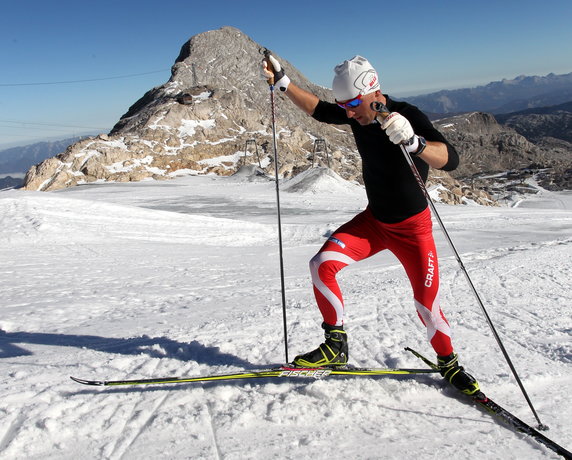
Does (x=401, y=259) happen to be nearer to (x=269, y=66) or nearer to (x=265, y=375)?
(x=265, y=375)

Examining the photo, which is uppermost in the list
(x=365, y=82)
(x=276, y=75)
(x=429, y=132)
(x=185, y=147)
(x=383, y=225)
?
(x=185, y=147)

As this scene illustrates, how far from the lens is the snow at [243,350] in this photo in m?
2.72

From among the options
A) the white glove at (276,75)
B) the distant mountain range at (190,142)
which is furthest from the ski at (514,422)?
the distant mountain range at (190,142)

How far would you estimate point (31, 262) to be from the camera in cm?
841

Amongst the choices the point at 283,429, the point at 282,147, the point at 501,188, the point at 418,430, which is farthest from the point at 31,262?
the point at 501,188

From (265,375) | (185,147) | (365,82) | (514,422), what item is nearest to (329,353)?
(265,375)

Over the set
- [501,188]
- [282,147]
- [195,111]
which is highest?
[195,111]

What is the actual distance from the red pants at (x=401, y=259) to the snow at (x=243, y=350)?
0.50 metres

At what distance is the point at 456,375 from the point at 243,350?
188 cm

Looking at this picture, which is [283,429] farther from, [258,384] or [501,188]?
[501,188]

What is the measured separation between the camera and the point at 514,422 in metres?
2.86

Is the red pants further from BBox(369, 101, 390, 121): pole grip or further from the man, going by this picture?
BBox(369, 101, 390, 121): pole grip

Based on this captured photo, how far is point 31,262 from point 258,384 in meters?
6.86

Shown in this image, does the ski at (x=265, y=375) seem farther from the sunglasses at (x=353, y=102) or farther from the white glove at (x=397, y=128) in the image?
the sunglasses at (x=353, y=102)
